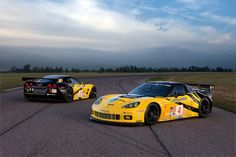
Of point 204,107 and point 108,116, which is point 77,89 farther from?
point 108,116

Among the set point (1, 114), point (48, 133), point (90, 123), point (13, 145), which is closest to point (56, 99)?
point (1, 114)

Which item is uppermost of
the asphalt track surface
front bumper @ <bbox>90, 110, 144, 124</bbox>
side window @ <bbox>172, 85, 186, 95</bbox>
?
side window @ <bbox>172, 85, 186, 95</bbox>

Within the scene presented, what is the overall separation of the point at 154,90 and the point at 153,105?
4.03 ft

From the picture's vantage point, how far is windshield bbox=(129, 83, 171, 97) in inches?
442

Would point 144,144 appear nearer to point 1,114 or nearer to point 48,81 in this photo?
point 1,114

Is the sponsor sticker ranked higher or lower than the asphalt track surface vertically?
higher

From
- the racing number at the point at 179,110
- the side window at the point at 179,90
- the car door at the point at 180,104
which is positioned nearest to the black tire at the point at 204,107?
the car door at the point at 180,104

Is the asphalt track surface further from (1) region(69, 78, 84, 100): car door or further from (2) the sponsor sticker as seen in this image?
(1) region(69, 78, 84, 100): car door

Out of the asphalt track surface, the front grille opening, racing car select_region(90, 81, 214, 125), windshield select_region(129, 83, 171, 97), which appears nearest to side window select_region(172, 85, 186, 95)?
racing car select_region(90, 81, 214, 125)

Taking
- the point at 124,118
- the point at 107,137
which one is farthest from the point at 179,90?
the point at 107,137

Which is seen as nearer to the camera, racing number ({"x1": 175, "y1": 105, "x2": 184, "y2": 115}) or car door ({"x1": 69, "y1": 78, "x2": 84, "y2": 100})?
racing number ({"x1": 175, "y1": 105, "x2": 184, "y2": 115})

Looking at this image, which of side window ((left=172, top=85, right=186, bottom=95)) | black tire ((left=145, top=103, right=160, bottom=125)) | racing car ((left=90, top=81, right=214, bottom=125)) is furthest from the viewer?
side window ((left=172, top=85, right=186, bottom=95))

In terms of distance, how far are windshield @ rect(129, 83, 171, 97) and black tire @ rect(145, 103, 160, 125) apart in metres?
0.85

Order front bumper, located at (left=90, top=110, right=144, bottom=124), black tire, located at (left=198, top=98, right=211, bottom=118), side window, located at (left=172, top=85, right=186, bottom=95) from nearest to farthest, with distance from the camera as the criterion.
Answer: front bumper, located at (left=90, top=110, right=144, bottom=124) < side window, located at (left=172, top=85, right=186, bottom=95) < black tire, located at (left=198, top=98, right=211, bottom=118)
